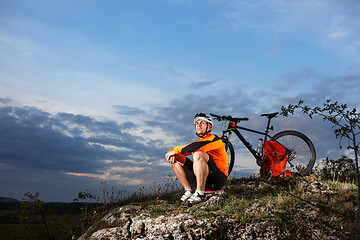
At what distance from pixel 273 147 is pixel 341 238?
133 inches

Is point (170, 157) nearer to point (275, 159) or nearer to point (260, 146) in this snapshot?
point (275, 159)

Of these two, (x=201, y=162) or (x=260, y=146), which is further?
(x=260, y=146)

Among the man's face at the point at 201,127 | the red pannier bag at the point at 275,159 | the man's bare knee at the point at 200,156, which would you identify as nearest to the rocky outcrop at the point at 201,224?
the man's bare knee at the point at 200,156

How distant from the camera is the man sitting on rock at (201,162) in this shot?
6.22 m

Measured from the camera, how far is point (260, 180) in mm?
8258

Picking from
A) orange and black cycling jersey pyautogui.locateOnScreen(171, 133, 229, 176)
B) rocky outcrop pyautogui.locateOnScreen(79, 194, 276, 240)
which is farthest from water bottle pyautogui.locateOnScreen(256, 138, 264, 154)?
rocky outcrop pyautogui.locateOnScreen(79, 194, 276, 240)

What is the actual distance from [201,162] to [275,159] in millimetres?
2942

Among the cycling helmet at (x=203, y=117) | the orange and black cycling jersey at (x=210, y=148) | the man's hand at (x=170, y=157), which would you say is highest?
the cycling helmet at (x=203, y=117)

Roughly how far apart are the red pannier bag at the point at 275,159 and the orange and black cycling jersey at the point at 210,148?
203cm

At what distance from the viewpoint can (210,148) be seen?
6.36 metres

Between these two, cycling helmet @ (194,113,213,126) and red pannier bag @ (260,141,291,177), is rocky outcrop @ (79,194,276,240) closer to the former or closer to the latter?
cycling helmet @ (194,113,213,126)

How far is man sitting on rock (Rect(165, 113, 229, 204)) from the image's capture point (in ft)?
20.4

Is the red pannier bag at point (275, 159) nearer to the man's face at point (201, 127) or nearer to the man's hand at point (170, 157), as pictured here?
the man's face at point (201, 127)

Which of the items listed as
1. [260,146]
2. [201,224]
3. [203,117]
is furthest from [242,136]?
[201,224]
